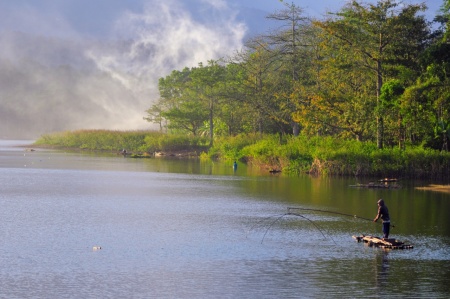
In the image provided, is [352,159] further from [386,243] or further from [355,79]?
[386,243]

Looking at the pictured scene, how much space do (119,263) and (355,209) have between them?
17.7 m

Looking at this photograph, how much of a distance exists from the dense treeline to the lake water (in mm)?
10874

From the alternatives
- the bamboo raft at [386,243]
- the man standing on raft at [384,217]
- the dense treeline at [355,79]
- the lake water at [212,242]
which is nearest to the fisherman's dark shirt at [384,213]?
the man standing on raft at [384,217]

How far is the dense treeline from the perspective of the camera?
60.7 m

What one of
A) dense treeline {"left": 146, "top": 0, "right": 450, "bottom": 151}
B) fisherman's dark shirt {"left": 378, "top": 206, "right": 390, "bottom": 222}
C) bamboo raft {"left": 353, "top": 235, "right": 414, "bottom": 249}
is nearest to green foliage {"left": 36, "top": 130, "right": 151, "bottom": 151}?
dense treeline {"left": 146, "top": 0, "right": 450, "bottom": 151}

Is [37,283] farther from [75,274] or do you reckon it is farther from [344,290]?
[344,290]

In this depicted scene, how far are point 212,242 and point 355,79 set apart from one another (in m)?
41.4

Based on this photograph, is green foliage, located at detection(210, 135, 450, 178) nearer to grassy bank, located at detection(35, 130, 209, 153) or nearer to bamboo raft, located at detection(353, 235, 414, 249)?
grassy bank, located at detection(35, 130, 209, 153)

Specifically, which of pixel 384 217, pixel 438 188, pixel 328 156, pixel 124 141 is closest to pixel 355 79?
pixel 328 156

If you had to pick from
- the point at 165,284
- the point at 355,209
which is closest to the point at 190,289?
the point at 165,284

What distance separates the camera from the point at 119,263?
89.8 feet

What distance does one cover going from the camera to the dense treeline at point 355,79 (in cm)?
6066

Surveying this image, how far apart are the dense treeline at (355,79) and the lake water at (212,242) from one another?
1087 cm

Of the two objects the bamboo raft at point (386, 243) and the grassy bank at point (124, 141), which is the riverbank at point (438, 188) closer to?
the bamboo raft at point (386, 243)
